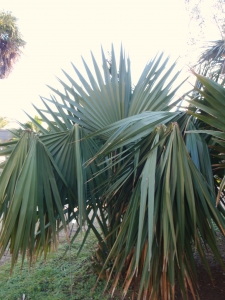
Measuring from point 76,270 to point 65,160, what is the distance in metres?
2.11

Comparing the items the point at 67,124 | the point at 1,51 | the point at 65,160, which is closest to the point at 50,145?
the point at 65,160

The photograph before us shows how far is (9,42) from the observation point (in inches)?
518

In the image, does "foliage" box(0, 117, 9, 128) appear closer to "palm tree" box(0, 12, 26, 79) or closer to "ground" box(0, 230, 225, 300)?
"palm tree" box(0, 12, 26, 79)

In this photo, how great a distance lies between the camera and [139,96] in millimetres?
2615

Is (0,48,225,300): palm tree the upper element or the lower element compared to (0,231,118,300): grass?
upper

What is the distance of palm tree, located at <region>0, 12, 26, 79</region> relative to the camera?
12961 mm

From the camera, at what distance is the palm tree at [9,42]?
12961 mm

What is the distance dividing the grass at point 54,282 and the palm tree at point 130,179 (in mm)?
639

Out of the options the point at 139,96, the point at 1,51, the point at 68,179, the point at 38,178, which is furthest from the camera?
the point at 1,51

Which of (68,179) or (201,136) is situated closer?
(201,136)

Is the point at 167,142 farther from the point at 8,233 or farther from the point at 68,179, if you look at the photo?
the point at 8,233

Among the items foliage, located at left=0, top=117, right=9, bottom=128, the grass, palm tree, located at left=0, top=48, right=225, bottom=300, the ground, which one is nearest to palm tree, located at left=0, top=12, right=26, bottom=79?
foliage, located at left=0, top=117, right=9, bottom=128

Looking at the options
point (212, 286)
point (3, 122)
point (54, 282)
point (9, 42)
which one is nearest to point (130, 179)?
point (212, 286)

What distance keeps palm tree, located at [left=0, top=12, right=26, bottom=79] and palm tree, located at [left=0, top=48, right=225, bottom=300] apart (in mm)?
11882
